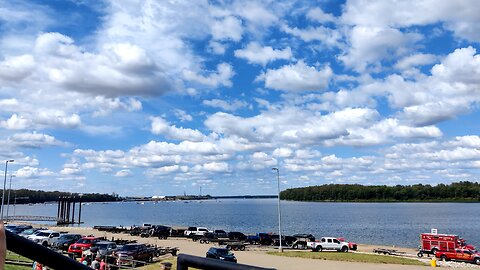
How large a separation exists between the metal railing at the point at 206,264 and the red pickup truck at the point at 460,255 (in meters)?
54.9

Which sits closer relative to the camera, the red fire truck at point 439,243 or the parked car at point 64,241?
the parked car at point 64,241

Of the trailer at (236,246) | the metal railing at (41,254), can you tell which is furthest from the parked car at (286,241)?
the metal railing at (41,254)

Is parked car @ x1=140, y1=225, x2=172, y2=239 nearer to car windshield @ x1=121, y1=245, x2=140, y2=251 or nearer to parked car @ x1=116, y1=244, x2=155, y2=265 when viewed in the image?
parked car @ x1=116, y1=244, x2=155, y2=265

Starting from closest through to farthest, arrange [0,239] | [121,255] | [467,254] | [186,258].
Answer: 1. [0,239]
2. [186,258]
3. [121,255]
4. [467,254]

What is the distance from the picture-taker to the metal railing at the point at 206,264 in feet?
6.44

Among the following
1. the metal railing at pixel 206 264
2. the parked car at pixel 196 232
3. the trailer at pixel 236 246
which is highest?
the metal railing at pixel 206 264

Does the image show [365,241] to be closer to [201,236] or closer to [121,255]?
[201,236]

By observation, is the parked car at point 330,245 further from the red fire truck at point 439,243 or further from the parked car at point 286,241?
the red fire truck at point 439,243

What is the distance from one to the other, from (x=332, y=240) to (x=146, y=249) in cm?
2411

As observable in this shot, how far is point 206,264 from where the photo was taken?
6.77 feet

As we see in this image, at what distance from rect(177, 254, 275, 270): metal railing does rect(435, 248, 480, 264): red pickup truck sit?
180 ft

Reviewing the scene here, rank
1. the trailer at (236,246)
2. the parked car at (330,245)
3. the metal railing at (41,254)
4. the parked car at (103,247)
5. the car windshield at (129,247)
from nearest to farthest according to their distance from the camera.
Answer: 1. the metal railing at (41,254)
2. the parked car at (103,247)
3. the car windshield at (129,247)
4. the trailer at (236,246)
5. the parked car at (330,245)

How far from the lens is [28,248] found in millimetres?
1992

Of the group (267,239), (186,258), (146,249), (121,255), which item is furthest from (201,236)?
(186,258)
